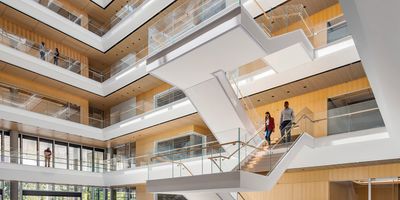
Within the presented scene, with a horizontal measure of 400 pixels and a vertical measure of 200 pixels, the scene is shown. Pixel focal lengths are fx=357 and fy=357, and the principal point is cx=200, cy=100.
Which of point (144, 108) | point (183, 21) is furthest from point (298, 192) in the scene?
point (144, 108)

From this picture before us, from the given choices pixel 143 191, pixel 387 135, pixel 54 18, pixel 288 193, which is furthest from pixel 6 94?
pixel 387 135

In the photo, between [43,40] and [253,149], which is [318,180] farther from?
[43,40]

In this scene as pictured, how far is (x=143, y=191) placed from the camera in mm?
20250

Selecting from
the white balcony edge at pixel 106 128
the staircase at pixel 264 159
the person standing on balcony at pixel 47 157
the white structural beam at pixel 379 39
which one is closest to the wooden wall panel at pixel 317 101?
the staircase at pixel 264 159

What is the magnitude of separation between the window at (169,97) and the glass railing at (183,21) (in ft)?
16.1

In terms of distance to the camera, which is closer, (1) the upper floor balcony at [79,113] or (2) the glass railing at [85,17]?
(1) the upper floor balcony at [79,113]

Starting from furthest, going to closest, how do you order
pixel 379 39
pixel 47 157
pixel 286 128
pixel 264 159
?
pixel 47 157
pixel 286 128
pixel 264 159
pixel 379 39

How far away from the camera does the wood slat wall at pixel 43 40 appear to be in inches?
767

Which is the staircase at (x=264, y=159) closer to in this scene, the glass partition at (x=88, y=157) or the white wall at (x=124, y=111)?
the white wall at (x=124, y=111)

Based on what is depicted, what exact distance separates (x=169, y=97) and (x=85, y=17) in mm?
8378

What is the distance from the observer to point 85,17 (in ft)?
72.3

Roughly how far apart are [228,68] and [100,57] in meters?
14.6

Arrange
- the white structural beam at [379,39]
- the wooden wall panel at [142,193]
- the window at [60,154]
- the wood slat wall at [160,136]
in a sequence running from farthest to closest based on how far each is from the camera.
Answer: the wooden wall panel at [142,193]
the window at [60,154]
the wood slat wall at [160,136]
the white structural beam at [379,39]

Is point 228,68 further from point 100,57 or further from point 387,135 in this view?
point 100,57
